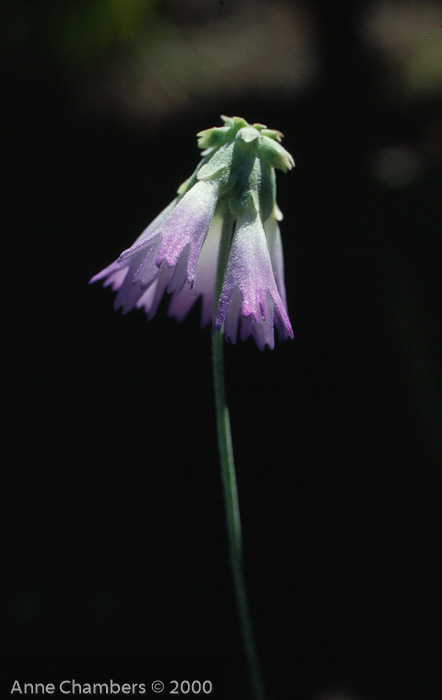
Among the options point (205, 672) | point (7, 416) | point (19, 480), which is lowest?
point (205, 672)

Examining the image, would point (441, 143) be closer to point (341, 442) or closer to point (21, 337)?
point (341, 442)

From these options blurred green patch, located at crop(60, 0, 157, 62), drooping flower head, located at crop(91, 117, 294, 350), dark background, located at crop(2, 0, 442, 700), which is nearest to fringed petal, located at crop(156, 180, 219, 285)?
drooping flower head, located at crop(91, 117, 294, 350)

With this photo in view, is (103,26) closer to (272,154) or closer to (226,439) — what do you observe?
(272,154)

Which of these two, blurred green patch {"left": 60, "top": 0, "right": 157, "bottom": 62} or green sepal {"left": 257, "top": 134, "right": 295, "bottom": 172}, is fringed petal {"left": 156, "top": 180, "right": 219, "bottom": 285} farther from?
blurred green patch {"left": 60, "top": 0, "right": 157, "bottom": 62}

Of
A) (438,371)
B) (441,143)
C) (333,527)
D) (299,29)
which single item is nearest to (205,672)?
(333,527)

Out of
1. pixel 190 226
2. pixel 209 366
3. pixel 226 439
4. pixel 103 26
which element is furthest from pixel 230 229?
pixel 103 26

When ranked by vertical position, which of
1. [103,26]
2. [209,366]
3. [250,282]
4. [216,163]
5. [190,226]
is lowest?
[250,282]

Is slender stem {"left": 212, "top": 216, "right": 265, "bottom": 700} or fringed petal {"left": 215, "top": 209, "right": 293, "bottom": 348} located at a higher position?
fringed petal {"left": 215, "top": 209, "right": 293, "bottom": 348}
